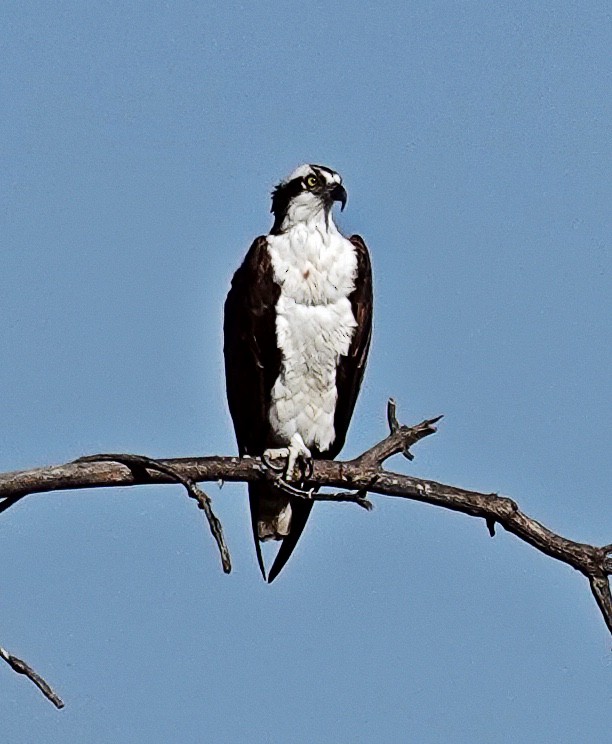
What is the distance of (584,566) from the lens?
19.4 ft

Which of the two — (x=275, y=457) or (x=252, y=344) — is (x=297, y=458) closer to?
(x=275, y=457)

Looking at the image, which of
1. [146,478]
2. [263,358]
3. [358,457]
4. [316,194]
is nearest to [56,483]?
[146,478]

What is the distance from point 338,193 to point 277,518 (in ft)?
5.83

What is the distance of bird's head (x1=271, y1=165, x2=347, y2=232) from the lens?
8.05m

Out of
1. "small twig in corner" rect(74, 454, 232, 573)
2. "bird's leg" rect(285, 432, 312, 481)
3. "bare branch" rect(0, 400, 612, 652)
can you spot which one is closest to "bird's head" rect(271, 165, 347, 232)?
"bird's leg" rect(285, 432, 312, 481)

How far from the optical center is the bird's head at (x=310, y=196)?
8047 mm

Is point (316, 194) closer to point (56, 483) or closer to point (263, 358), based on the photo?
point (263, 358)

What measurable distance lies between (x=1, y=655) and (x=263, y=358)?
2.81 m

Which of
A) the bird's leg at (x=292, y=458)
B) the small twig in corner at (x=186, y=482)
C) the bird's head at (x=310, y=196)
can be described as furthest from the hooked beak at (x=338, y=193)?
the small twig in corner at (x=186, y=482)

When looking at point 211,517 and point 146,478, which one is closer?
A: point 211,517

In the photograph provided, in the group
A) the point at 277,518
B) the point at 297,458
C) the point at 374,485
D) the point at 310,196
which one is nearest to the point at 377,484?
the point at 374,485

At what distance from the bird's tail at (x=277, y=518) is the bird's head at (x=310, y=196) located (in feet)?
4.71

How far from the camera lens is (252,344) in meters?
7.79

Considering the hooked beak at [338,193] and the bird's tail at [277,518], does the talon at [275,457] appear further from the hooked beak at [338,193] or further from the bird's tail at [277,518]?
the hooked beak at [338,193]
